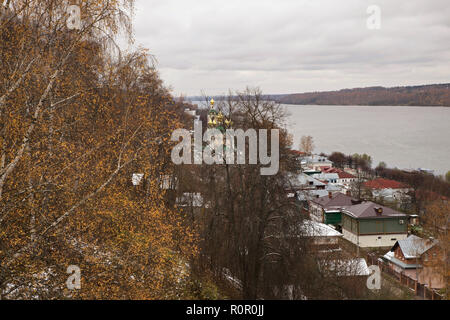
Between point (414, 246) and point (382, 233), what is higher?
point (414, 246)

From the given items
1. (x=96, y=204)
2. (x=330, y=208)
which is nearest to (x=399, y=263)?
(x=330, y=208)

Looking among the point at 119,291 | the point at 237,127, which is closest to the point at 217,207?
the point at 237,127

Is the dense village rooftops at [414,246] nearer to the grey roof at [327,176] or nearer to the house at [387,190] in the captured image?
the house at [387,190]

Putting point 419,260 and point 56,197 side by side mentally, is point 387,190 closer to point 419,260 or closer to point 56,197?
point 419,260

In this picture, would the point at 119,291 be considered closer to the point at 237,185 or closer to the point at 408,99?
the point at 237,185

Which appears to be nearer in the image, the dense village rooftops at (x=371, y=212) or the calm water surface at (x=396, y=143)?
the dense village rooftops at (x=371, y=212)

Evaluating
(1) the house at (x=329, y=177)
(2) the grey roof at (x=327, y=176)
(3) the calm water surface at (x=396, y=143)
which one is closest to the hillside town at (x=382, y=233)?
(1) the house at (x=329, y=177)
